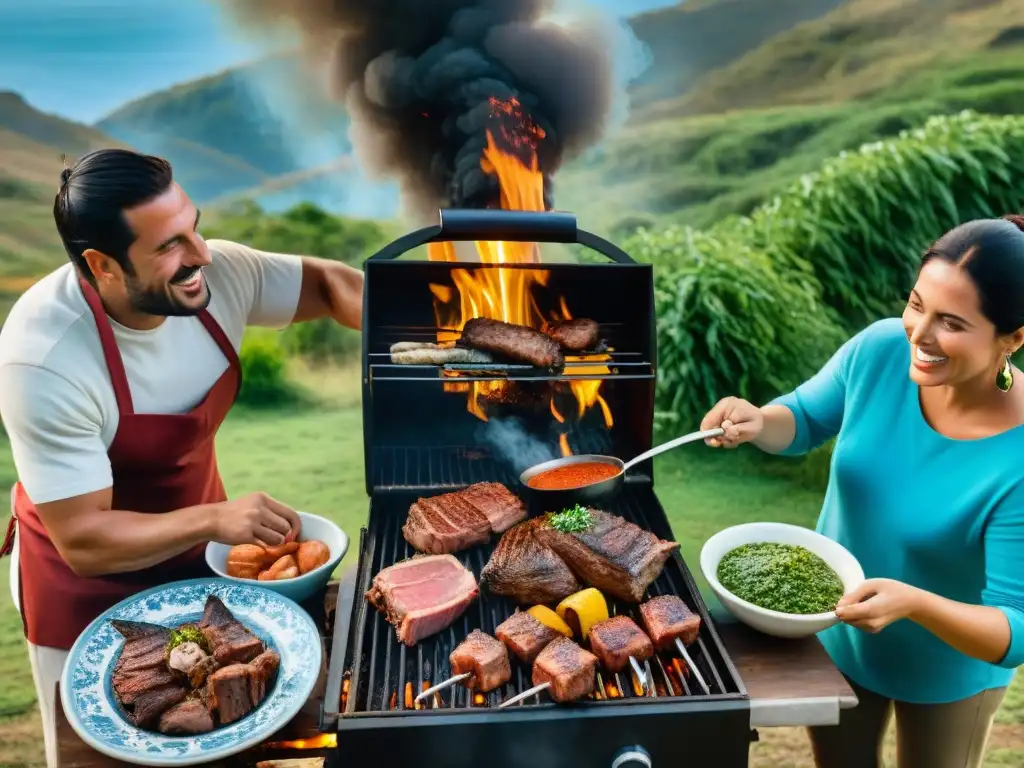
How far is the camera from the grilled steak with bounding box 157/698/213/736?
2131mm

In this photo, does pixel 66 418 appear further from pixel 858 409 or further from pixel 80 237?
pixel 858 409

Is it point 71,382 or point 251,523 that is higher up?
point 71,382

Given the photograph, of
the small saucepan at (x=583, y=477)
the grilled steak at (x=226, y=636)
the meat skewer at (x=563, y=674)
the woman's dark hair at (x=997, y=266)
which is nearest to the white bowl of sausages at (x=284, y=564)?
the grilled steak at (x=226, y=636)

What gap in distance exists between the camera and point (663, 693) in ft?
7.39

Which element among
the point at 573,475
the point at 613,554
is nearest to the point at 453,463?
the point at 573,475

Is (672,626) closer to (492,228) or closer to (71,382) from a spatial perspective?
(492,228)

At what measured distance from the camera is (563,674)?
2123mm

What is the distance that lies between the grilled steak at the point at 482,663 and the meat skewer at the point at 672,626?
47cm

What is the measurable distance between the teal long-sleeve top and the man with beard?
2.06 metres

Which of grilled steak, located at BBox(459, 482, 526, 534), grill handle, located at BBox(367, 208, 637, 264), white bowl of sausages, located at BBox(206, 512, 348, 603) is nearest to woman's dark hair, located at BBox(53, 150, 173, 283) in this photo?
grill handle, located at BBox(367, 208, 637, 264)

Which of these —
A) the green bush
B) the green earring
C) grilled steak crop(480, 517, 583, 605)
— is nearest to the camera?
the green earring

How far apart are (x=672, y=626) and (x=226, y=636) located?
4.50ft

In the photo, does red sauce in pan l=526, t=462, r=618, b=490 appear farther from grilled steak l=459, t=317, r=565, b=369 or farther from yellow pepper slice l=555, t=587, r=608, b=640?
yellow pepper slice l=555, t=587, r=608, b=640

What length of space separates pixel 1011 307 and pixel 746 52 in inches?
493
